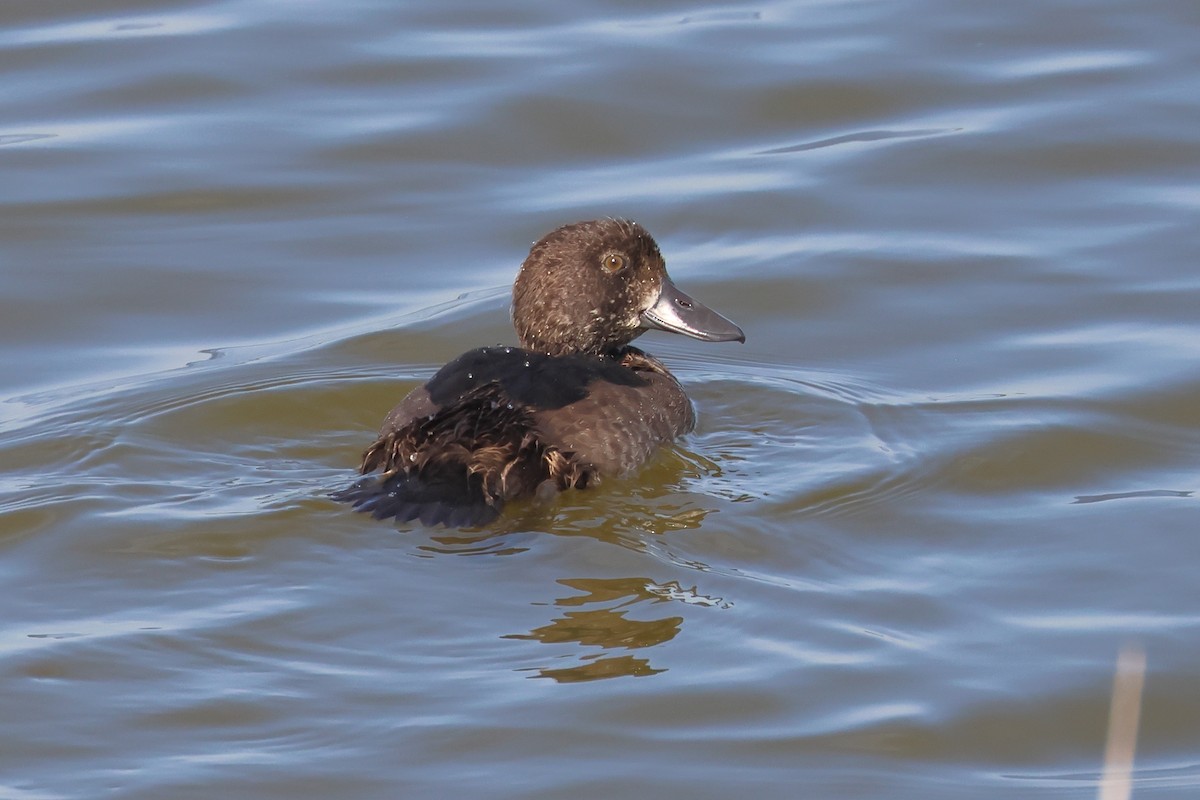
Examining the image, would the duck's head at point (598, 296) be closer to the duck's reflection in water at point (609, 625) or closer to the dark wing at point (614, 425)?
the dark wing at point (614, 425)

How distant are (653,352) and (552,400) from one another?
211 centimetres

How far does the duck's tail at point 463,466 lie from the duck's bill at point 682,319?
1408mm

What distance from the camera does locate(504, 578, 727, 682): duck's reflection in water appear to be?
5.55m

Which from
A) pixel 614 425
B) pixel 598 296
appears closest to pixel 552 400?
pixel 614 425

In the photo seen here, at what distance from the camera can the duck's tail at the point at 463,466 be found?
6.46m

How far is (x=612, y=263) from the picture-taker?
7.94 m

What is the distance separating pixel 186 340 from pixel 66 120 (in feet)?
10.5

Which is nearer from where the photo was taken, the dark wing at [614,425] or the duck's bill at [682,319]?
the dark wing at [614,425]

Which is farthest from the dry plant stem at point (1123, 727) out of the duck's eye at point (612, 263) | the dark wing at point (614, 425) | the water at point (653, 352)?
the duck's eye at point (612, 263)

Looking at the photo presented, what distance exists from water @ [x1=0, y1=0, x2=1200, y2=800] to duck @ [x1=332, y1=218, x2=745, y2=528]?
0.12 meters

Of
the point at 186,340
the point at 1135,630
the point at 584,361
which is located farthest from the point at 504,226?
the point at 1135,630

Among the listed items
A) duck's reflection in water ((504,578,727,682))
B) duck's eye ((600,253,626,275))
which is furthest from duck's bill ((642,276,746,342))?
duck's reflection in water ((504,578,727,682))

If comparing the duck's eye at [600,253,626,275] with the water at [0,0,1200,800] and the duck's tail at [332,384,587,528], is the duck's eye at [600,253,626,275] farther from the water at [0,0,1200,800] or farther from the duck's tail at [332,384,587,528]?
the duck's tail at [332,384,587,528]

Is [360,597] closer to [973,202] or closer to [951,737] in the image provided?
[951,737]
